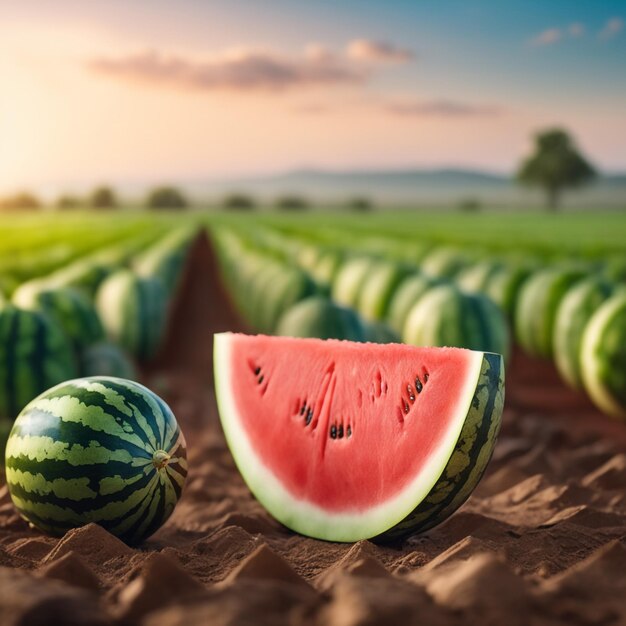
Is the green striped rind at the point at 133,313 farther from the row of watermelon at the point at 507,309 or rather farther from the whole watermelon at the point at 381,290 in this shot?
the whole watermelon at the point at 381,290

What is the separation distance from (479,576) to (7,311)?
12.8ft

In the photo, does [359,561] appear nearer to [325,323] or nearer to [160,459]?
[160,459]

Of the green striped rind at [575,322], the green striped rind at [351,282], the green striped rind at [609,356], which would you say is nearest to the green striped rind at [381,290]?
the green striped rind at [351,282]

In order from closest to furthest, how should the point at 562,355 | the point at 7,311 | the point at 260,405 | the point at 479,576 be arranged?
the point at 479,576
the point at 260,405
the point at 7,311
the point at 562,355

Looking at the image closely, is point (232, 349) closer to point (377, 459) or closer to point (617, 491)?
point (377, 459)

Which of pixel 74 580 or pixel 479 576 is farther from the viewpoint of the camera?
pixel 74 580

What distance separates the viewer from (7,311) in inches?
209

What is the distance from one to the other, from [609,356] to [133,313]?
15.4 feet

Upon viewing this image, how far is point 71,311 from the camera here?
6430 millimetres

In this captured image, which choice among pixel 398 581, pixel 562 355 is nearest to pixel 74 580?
pixel 398 581

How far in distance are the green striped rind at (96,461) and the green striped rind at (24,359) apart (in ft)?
6.17

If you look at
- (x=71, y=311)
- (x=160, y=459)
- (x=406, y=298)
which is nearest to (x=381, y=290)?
(x=406, y=298)

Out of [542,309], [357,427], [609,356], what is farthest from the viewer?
[542,309]

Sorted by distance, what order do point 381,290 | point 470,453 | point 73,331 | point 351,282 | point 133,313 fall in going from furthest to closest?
point 351,282 → point 381,290 → point 133,313 → point 73,331 → point 470,453
